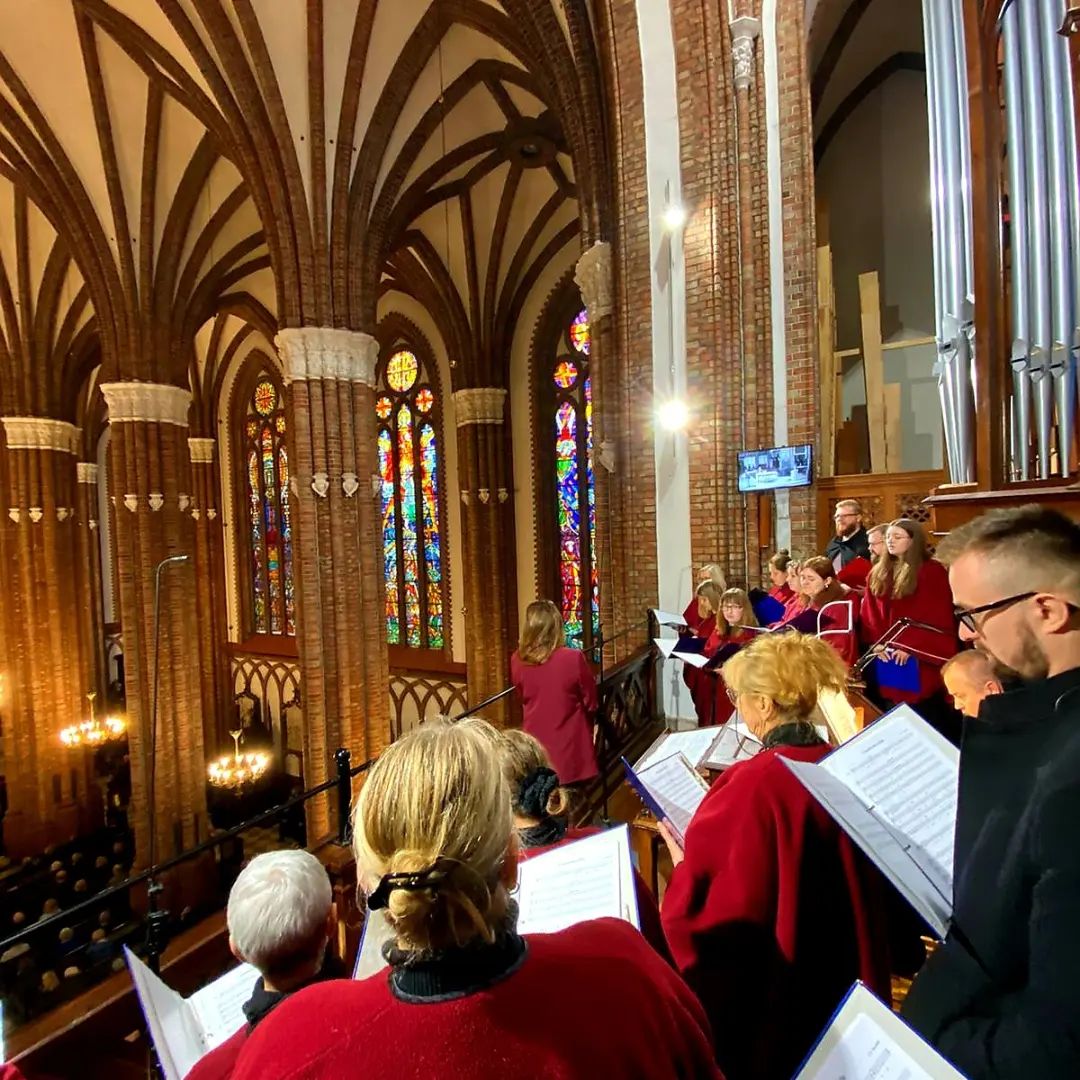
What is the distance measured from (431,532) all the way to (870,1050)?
15748mm

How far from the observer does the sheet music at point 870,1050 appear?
3.10 ft

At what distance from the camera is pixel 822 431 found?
643cm

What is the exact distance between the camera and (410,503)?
657 inches

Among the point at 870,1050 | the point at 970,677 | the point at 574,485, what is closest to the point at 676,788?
the point at 970,677

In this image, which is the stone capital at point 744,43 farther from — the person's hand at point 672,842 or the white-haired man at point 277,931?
the white-haired man at point 277,931

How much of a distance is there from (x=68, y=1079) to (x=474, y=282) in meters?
13.9

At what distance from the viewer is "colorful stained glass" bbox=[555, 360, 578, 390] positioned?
1477 centimetres

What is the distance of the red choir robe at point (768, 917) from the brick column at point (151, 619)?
1178 centimetres

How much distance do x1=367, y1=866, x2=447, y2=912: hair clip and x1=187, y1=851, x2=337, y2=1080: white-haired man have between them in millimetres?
776

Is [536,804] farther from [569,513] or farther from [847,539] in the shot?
[569,513]

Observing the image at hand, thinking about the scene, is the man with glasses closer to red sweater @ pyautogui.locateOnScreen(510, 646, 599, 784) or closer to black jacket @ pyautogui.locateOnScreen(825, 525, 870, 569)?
black jacket @ pyautogui.locateOnScreen(825, 525, 870, 569)

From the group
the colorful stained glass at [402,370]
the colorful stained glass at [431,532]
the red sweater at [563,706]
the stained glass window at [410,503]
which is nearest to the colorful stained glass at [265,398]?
the stained glass window at [410,503]

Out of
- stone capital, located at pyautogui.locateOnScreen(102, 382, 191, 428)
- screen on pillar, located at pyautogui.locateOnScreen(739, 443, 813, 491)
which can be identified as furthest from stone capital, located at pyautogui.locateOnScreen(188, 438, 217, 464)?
screen on pillar, located at pyautogui.locateOnScreen(739, 443, 813, 491)

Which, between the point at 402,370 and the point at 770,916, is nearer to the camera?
the point at 770,916
